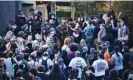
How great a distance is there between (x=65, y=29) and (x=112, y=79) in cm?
994

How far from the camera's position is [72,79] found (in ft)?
51.2

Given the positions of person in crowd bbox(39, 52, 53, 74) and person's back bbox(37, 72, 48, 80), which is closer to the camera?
person's back bbox(37, 72, 48, 80)

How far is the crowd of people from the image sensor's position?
15.7 metres

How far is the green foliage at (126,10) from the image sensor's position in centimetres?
2420

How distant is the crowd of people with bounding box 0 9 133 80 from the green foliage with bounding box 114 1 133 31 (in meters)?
0.91

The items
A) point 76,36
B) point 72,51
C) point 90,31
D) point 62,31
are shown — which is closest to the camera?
point 72,51

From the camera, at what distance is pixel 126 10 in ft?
81.5

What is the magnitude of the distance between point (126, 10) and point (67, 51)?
765 centimetres

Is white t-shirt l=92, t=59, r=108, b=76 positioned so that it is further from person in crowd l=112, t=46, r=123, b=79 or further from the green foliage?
the green foliage

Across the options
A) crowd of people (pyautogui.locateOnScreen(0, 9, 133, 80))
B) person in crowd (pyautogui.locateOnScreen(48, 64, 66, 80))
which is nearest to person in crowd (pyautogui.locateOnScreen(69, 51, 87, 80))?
crowd of people (pyautogui.locateOnScreen(0, 9, 133, 80))

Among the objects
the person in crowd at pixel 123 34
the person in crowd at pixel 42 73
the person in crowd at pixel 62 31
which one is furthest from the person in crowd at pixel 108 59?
the person in crowd at pixel 62 31

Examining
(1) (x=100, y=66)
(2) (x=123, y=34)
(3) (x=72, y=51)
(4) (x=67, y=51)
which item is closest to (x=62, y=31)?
(2) (x=123, y=34)

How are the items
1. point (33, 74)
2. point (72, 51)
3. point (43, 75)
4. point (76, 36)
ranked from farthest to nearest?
1. point (76, 36)
2. point (72, 51)
3. point (43, 75)
4. point (33, 74)

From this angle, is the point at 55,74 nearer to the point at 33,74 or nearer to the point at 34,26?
the point at 33,74
